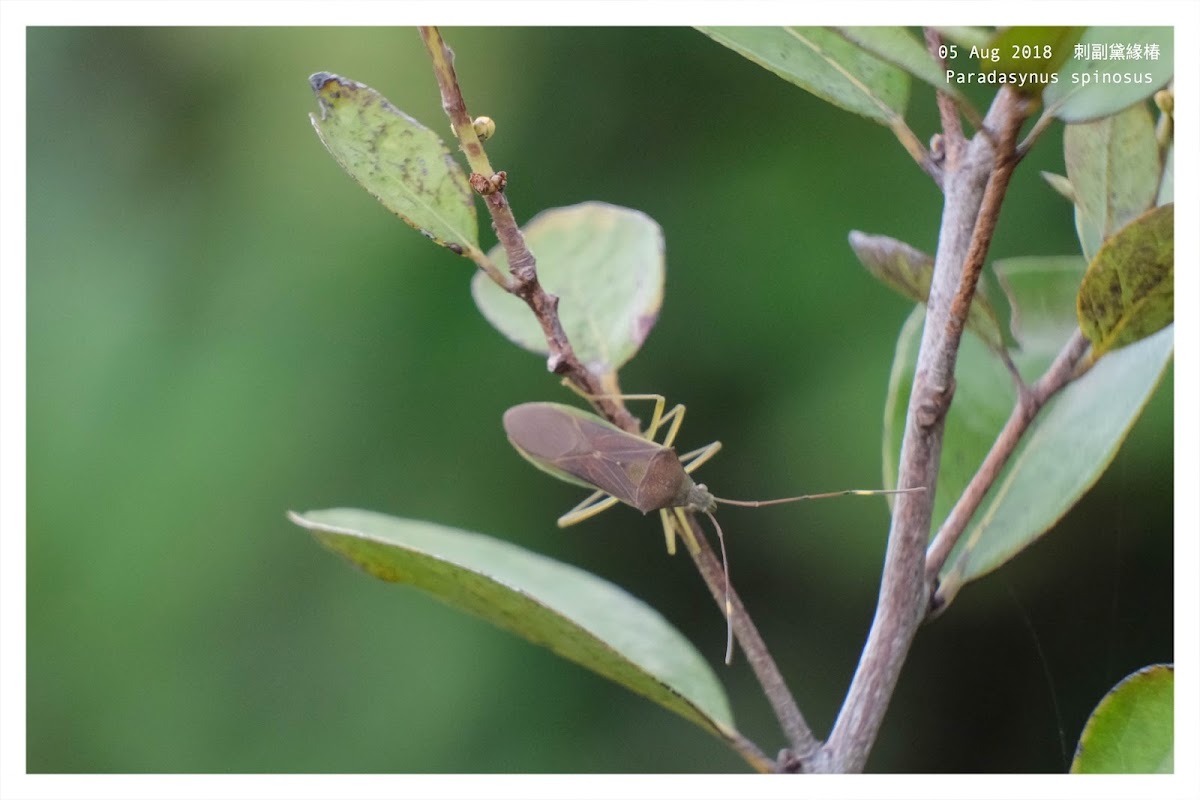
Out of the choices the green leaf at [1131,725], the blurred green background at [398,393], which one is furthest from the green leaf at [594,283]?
the blurred green background at [398,393]

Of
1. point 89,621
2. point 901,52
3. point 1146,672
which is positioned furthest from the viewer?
point 89,621

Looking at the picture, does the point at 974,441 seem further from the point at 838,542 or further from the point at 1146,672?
the point at 838,542

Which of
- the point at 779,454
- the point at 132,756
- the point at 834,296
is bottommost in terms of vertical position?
the point at 132,756

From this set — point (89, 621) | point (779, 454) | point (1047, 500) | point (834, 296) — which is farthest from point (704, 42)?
point (89, 621)

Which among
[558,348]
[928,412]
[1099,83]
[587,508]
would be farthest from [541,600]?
[587,508]

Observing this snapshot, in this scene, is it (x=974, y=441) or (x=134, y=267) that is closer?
(x=974, y=441)

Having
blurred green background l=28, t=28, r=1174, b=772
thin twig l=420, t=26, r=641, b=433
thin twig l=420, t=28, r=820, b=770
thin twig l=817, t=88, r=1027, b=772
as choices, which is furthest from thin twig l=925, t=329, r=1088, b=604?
blurred green background l=28, t=28, r=1174, b=772
